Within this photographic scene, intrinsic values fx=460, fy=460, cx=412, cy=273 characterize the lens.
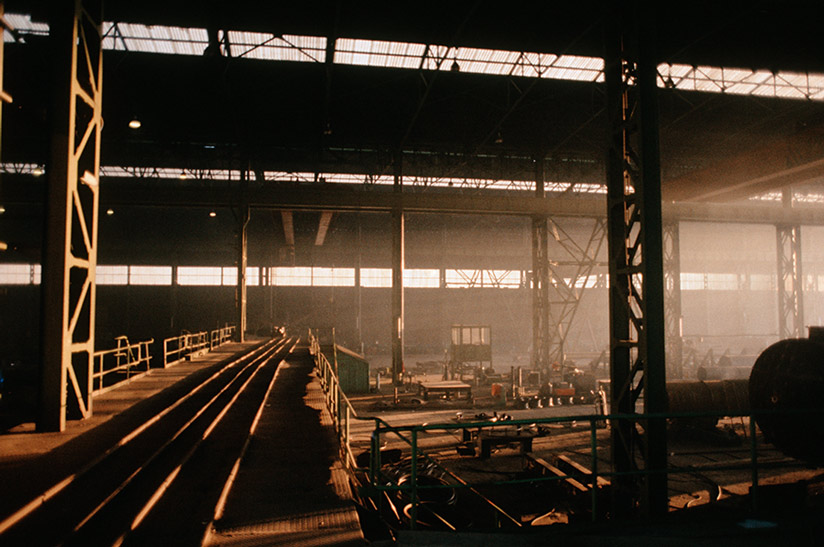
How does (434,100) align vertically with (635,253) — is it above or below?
above

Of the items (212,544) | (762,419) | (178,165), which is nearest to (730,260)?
(762,419)

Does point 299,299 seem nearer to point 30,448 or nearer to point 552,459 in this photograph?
point 552,459

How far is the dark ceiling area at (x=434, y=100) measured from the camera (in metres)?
12.3

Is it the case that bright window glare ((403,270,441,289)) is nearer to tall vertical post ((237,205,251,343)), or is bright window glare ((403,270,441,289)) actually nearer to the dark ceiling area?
the dark ceiling area

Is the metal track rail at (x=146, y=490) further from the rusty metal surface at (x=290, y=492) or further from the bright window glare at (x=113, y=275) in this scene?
the bright window glare at (x=113, y=275)

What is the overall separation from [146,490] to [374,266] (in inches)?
1300

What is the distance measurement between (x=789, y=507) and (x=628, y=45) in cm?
769

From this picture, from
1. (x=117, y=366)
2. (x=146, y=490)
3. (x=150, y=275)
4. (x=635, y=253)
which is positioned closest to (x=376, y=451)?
(x=146, y=490)

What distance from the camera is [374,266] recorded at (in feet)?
125

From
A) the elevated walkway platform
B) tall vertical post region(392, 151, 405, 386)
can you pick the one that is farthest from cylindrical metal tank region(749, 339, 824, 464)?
tall vertical post region(392, 151, 405, 386)

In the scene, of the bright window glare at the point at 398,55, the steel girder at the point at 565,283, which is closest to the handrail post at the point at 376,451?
the bright window glare at the point at 398,55

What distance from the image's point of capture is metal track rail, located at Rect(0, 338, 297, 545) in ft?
13.7

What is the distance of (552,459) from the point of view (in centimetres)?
1202

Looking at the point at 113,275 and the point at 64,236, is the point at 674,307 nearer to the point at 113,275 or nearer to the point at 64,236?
the point at 64,236
